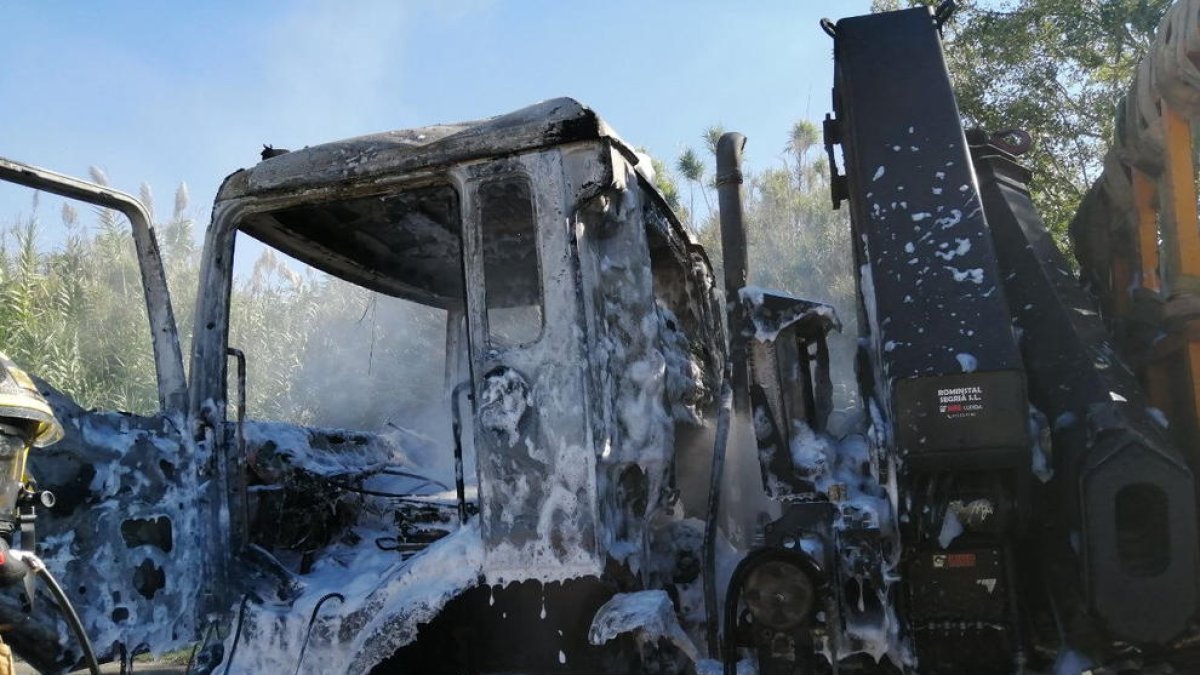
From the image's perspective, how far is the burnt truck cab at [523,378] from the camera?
2.88 meters

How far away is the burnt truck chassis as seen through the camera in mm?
2436

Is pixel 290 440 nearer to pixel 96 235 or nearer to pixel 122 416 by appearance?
pixel 122 416

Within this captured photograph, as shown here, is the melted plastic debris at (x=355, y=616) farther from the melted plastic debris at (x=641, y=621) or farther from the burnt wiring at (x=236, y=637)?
the melted plastic debris at (x=641, y=621)

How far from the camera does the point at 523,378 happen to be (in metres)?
2.94

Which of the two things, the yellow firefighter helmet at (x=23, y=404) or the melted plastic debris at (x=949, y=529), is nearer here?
the melted plastic debris at (x=949, y=529)

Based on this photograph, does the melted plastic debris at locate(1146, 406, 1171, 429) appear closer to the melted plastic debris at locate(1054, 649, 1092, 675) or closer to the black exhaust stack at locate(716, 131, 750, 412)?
the melted plastic debris at locate(1054, 649, 1092, 675)

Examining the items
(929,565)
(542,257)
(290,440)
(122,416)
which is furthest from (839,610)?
(290,440)

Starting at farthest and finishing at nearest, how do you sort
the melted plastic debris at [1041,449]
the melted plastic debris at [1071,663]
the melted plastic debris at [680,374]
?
the melted plastic debris at [680,374] → the melted plastic debris at [1041,449] → the melted plastic debris at [1071,663]

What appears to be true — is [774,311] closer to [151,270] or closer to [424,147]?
[424,147]

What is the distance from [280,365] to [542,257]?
56.7ft

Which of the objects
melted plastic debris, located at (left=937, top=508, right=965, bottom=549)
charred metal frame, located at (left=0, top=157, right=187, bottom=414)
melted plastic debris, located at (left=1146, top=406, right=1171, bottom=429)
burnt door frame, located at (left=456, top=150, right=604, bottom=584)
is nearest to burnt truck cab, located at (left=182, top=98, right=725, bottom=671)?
burnt door frame, located at (left=456, top=150, right=604, bottom=584)

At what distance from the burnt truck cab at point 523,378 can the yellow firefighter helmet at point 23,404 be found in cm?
64

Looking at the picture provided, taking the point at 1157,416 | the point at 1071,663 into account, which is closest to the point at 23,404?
the point at 1071,663

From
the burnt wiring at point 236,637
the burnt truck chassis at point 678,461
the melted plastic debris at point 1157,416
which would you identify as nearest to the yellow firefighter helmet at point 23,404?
the burnt truck chassis at point 678,461
